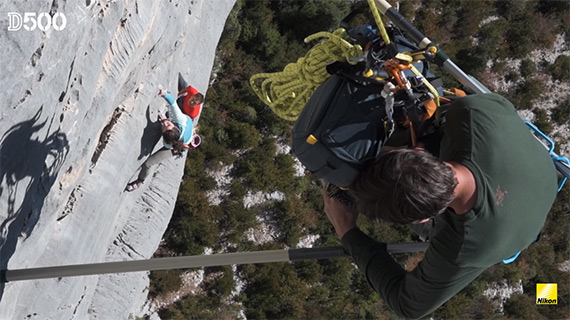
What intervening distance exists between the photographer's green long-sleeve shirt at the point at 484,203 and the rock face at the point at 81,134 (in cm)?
167

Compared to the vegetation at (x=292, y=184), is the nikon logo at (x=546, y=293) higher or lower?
lower

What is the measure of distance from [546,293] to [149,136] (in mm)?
6308

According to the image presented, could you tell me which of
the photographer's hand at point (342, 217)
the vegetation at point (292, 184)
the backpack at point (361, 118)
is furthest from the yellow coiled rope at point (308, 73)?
the vegetation at point (292, 184)

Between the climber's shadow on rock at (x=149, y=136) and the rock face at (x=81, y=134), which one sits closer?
the rock face at (x=81, y=134)

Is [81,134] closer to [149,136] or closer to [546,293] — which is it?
[149,136]

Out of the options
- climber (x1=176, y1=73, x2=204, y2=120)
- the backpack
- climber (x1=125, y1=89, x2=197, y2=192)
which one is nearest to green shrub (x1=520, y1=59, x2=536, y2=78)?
climber (x1=176, y1=73, x2=204, y2=120)

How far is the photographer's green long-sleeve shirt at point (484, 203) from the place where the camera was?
1.85 metres

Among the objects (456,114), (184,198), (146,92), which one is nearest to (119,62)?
(146,92)

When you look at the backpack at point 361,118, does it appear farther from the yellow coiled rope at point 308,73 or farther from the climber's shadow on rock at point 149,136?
the climber's shadow on rock at point 149,136

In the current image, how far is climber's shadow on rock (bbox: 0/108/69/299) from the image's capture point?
99.0 inches

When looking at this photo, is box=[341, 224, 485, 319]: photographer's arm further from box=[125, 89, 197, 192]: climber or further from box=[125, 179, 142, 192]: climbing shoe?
box=[125, 179, 142, 192]: climbing shoe

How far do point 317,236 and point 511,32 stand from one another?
4.13 meters

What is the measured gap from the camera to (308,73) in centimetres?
277

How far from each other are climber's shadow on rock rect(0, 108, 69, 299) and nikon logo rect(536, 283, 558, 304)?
723cm
